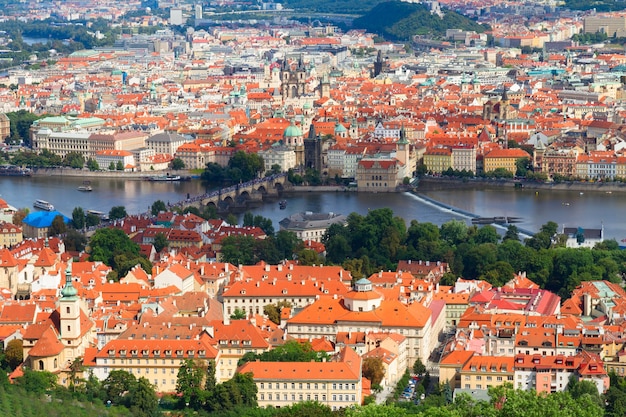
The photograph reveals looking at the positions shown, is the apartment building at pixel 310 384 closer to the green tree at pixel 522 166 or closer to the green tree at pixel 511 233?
the green tree at pixel 511 233

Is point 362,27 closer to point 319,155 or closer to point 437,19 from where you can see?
point 437,19

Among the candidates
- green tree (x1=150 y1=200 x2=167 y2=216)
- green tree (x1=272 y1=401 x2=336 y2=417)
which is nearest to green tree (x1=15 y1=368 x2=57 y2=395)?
green tree (x1=272 y1=401 x2=336 y2=417)

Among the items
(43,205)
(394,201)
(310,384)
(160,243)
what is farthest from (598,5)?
(310,384)

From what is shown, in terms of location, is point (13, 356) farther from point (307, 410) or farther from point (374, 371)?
point (307, 410)

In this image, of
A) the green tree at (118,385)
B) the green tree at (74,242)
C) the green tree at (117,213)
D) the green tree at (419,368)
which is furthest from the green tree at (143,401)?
the green tree at (117,213)

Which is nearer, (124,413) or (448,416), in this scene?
(448,416)

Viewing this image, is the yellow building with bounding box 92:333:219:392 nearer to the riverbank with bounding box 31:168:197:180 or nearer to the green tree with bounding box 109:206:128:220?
the green tree with bounding box 109:206:128:220

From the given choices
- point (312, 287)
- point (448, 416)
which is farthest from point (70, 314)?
point (448, 416)
